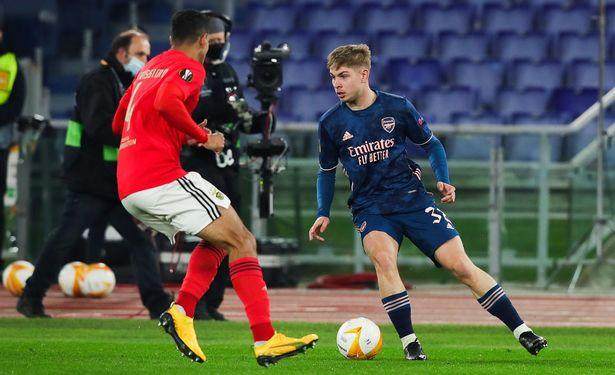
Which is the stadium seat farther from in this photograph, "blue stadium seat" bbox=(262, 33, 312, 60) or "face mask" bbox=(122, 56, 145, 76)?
"face mask" bbox=(122, 56, 145, 76)

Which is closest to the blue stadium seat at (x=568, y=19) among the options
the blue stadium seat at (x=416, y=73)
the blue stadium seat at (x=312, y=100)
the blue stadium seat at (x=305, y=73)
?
the blue stadium seat at (x=416, y=73)

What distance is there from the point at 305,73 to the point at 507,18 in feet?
10.6

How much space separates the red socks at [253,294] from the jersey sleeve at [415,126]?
1.47 metres

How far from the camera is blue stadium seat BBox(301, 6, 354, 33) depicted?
2072 centimetres

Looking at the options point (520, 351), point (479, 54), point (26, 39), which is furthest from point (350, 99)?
point (26, 39)

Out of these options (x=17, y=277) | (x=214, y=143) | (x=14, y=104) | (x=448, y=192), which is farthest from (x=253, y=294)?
(x=14, y=104)

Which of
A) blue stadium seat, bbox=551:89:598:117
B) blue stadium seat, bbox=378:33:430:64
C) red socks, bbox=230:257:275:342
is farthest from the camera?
blue stadium seat, bbox=378:33:430:64

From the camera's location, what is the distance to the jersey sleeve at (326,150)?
321 inches

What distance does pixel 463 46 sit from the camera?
1998 cm

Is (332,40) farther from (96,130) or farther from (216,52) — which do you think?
(216,52)

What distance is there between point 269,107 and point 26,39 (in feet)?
39.1

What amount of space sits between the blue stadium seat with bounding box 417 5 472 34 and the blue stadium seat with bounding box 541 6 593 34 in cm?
119

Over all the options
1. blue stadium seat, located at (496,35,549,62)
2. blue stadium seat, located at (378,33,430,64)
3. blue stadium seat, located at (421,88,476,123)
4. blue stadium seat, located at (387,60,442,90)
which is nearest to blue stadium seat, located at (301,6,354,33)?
blue stadium seat, located at (378,33,430,64)

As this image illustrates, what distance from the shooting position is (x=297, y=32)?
20.4 meters
